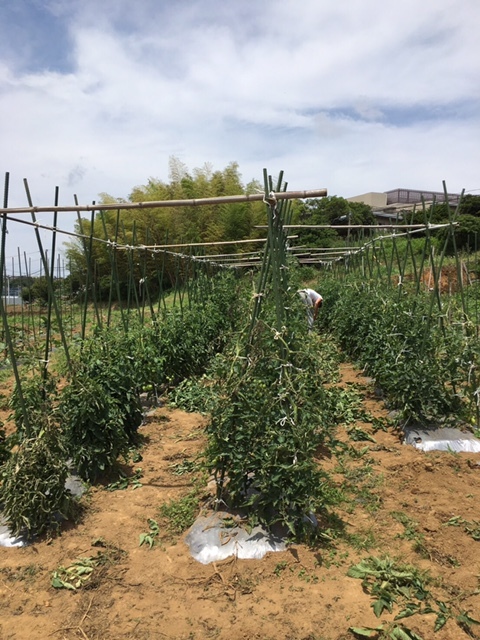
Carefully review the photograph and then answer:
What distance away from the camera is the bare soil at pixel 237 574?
2.25 m

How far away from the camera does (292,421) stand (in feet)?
9.23

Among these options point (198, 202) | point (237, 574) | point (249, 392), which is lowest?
point (237, 574)

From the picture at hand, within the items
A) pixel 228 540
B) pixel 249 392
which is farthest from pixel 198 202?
pixel 228 540

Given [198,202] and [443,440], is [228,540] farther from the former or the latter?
[443,440]

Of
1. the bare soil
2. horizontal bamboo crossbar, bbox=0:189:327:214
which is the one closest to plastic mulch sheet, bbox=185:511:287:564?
the bare soil

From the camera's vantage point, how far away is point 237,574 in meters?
2.59

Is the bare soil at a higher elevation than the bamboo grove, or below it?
below

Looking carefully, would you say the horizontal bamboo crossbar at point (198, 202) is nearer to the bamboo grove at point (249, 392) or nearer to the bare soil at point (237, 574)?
the bamboo grove at point (249, 392)

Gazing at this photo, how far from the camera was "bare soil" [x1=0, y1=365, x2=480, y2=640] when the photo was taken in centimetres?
225

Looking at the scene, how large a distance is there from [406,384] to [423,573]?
2.22m

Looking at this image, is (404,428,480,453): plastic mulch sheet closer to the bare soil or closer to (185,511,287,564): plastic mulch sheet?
the bare soil

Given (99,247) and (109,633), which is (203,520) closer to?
(109,633)

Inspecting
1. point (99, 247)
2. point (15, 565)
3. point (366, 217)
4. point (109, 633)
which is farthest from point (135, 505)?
point (366, 217)

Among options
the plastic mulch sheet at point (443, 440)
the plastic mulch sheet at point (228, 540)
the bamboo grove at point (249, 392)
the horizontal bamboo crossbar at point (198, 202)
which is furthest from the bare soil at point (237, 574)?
the horizontal bamboo crossbar at point (198, 202)
